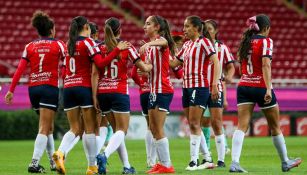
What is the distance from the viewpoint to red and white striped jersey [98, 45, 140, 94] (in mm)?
11305

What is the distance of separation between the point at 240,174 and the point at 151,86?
65.2 inches

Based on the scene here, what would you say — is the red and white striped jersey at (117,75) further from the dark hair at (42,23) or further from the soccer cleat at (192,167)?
the soccer cleat at (192,167)

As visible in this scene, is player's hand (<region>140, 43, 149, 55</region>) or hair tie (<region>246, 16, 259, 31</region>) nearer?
player's hand (<region>140, 43, 149, 55</region>)

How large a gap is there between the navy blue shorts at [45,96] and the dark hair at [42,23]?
0.74 m

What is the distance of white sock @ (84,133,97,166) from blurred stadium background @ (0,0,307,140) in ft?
42.3

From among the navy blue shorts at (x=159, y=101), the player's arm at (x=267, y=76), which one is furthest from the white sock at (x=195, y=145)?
the player's arm at (x=267, y=76)

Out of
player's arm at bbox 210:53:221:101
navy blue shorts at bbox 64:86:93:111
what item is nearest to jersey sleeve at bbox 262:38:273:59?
player's arm at bbox 210:53:221:101

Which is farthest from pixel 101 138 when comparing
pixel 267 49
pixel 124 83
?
pixel 267 49

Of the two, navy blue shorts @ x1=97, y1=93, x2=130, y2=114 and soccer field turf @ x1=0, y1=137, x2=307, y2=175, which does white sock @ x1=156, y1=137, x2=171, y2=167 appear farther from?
navy blue shorts @ x1=97, y1=93, x2=130, y2=114

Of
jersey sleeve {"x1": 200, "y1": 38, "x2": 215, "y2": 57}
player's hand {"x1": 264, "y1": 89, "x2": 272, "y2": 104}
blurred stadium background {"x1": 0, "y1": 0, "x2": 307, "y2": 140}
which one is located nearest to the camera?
player's hand {"x1": 264, "y1": 89, "x2": 272, "y2": 104}

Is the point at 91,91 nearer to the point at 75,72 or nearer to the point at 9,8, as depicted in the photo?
the point at 75,72

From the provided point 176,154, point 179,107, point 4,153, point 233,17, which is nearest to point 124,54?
point 176,154

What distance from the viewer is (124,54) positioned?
1132 centimetres

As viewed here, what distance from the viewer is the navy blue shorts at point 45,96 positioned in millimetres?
12039
